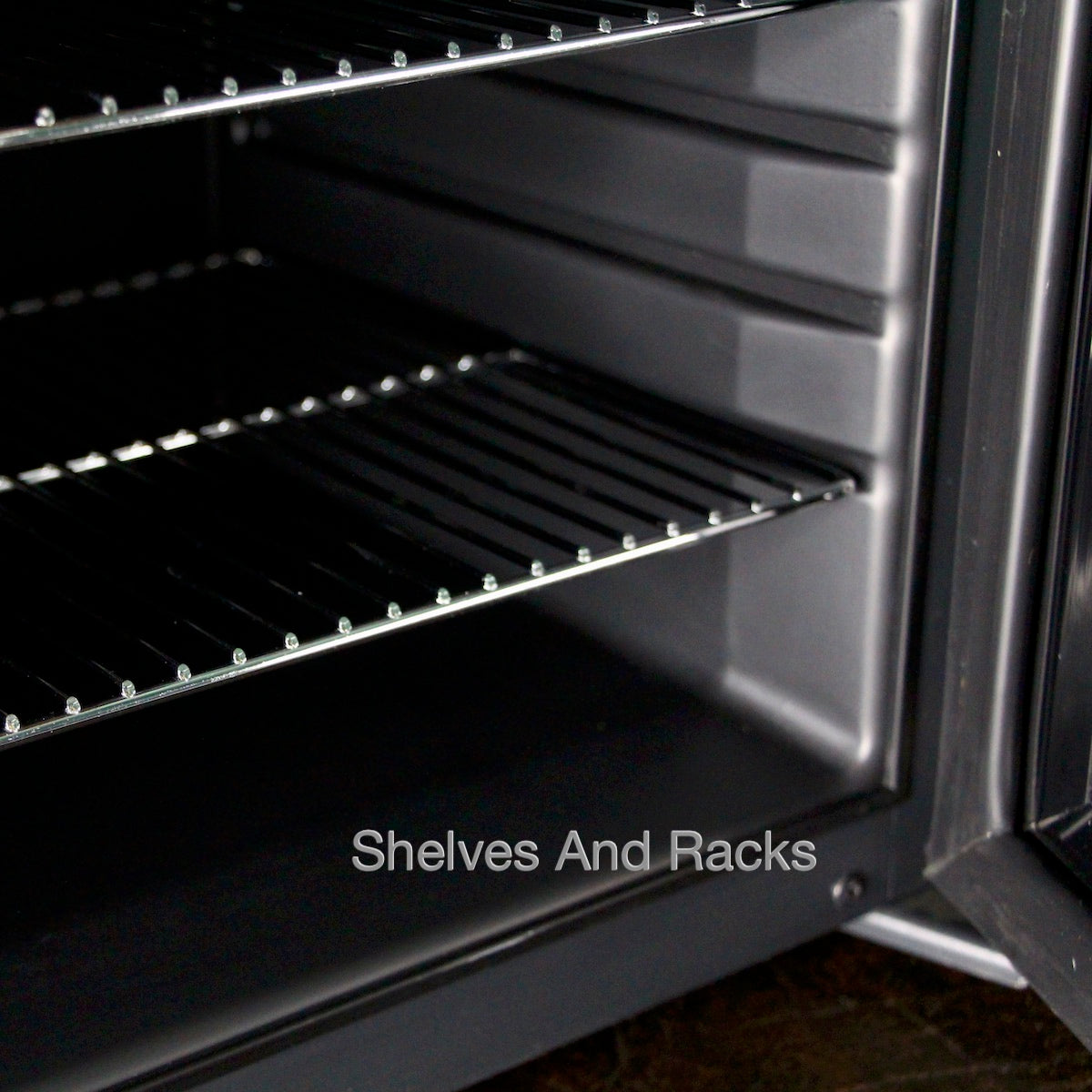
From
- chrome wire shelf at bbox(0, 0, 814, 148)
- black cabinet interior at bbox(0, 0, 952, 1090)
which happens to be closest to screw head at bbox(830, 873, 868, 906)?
black cabinet interior at bbox(0, 0, 952, 1090)

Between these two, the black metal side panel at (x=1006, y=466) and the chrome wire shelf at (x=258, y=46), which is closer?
the chrome wire shelf at (x=258, y=46)

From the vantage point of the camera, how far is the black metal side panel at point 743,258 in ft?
3.29

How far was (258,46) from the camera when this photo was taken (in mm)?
920

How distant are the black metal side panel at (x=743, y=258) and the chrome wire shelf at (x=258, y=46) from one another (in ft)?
0.39

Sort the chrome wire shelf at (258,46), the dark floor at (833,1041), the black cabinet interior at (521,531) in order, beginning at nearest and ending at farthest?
the chrome wire shelf at (258,46) < the black cabinet interior at (521,531) < the dark floor at (833,1041)

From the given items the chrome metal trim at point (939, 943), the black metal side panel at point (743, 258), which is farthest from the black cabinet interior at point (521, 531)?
the chrome metal trim at point (939, 943)

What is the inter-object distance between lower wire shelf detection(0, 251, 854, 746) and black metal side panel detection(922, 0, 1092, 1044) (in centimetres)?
11

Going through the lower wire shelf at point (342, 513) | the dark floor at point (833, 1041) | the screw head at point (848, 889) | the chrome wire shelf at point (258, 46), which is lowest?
the dark floor at point (833, 1041)

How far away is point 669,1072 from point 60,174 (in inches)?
34.9

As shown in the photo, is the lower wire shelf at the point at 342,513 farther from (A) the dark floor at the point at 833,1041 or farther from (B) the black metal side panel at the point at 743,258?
(A) the dark floor at the point at 833,1041

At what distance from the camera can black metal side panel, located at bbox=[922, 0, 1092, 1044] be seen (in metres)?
0.89

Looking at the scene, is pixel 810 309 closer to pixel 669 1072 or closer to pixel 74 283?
pixel 669 1072

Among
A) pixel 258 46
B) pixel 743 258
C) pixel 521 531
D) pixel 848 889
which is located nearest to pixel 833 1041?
pixel 848 889

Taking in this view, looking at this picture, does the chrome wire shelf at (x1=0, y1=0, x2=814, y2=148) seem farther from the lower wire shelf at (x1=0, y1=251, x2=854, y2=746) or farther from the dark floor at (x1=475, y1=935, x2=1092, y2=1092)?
the dark floor at (x1=475, y1=935, x2=1092, y2=1092)
